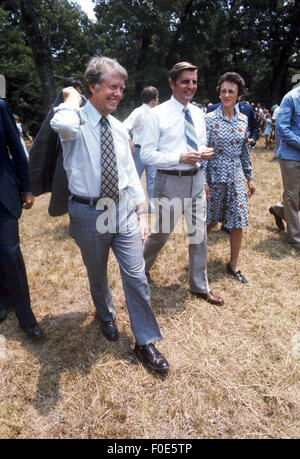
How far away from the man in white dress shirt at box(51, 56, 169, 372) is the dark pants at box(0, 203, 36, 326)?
0.60 meters

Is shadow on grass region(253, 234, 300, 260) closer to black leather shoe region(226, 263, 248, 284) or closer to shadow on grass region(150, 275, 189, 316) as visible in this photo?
black leather shoe region(226, 263, 248, 284)

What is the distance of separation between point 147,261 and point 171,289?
17.5 inches

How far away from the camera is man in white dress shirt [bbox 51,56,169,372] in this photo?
2.06 meters

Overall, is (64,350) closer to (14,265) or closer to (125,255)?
(14,265)

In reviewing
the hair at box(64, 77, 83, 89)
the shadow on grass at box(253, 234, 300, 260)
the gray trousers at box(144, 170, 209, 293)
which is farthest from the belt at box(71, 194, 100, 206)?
the shadow on grass at box(253, 234, 300, 260)

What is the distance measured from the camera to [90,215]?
2.26 metres

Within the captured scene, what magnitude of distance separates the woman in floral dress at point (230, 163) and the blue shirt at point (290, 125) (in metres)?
0.85

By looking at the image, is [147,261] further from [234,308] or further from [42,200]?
[42,200]

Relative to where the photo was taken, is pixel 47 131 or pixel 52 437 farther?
pixel 47 131

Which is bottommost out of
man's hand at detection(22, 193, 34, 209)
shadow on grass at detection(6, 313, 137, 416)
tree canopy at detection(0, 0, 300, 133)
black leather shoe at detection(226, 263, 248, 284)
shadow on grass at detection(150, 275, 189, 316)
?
shadow on grass at detection(6, 313, 137, 416)

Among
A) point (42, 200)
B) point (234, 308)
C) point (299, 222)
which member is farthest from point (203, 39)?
point (234, 308)

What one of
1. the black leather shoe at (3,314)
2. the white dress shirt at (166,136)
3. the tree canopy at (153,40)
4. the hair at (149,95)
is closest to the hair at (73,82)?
the white dress shirt at (166,136)

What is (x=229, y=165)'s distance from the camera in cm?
348

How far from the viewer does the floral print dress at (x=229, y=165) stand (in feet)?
11.1
